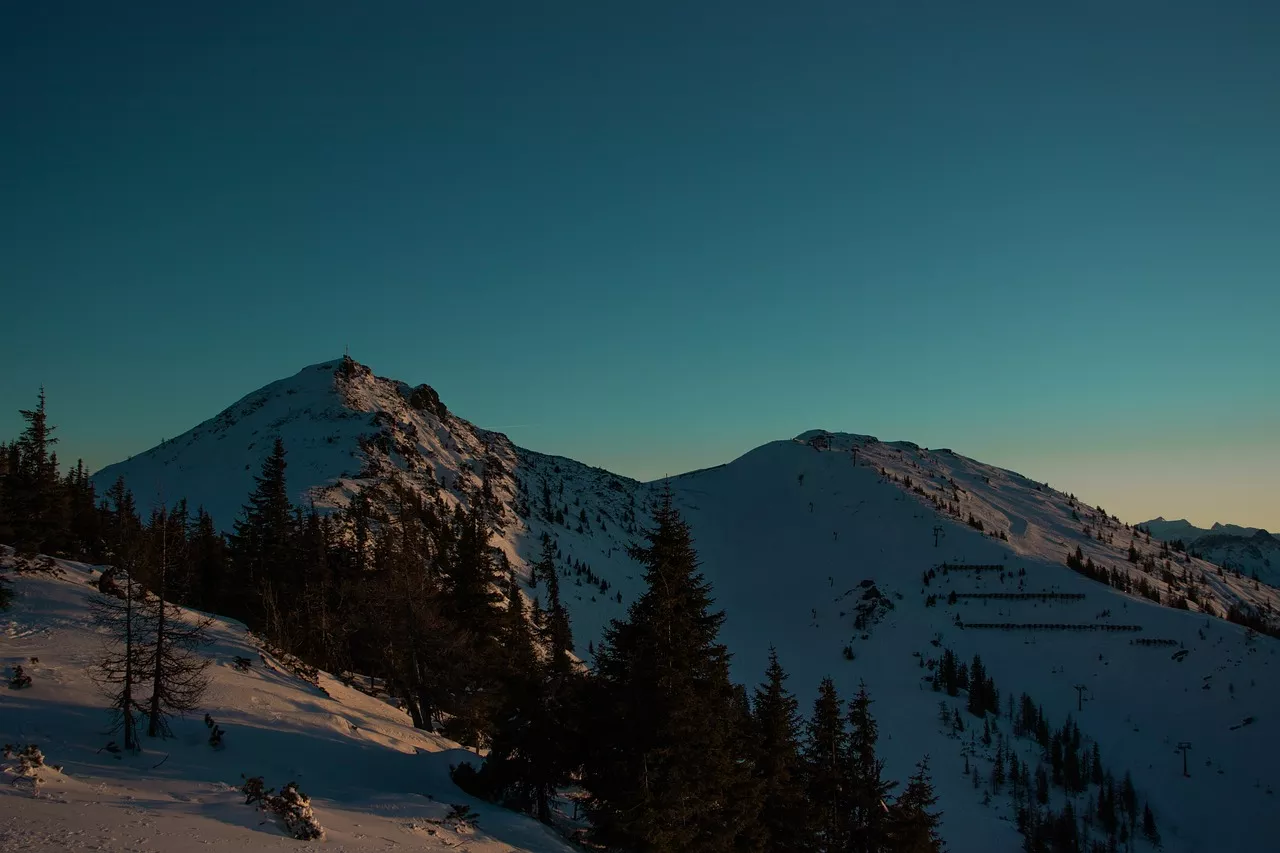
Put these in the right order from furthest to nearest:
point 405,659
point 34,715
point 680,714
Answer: point 405,659 < point 680,714 < point 34,715

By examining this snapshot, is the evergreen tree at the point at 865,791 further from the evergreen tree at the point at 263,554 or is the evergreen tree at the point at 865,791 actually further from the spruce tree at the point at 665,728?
the evergreen tree at the point at 263,554

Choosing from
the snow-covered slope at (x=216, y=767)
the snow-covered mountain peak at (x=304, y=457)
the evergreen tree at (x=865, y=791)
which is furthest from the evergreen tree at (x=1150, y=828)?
the snow-covered mountain peak at (x=304, y=457)

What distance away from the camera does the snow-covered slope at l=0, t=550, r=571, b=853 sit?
16.4 meters

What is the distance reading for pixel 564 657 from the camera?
29422mm

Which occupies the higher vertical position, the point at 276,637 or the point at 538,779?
the point at 276,637

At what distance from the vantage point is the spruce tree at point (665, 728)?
23.6 metres

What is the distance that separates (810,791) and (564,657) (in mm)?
14506

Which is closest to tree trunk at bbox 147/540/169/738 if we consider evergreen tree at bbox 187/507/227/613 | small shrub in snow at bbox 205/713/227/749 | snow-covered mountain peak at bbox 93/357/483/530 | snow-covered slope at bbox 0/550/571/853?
snow-covered slope at bbox 0/550/571/853

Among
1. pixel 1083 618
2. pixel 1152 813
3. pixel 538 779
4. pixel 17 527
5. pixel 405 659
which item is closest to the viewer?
pixel 538 779

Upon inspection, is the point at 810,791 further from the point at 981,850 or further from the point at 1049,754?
the point at 1049,754

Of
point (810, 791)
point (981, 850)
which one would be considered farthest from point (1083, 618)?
point (810, 791)

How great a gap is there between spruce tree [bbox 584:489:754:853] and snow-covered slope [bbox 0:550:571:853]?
146 inches

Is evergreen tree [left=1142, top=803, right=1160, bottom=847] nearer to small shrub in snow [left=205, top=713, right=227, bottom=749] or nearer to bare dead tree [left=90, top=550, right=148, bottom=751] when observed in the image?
small shrub in snow [left=205, top=713, right=227, bottom=749]

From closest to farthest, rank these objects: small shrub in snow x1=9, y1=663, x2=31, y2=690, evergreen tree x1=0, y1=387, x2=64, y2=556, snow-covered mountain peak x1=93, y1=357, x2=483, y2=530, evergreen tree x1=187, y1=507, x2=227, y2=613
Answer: small shrub in snow x1=9, y1=663, x2=31, y2=690, evergreen tree x1=0, y1=387, x2=64, y2=556, evergreen tree x1=187, y1=507, x2=227, y2=613, snow-covered mountain peak x1=93, y1=357, x2=483, y2=530
